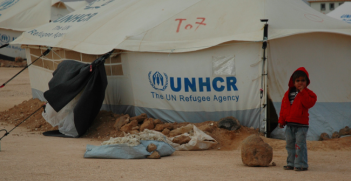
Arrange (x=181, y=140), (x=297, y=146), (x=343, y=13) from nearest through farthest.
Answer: (x=297, y=146), (x=181, y=140), (x=343, y=13)

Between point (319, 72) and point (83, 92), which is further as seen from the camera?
point (83, 92)

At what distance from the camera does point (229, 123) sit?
21.8 ft

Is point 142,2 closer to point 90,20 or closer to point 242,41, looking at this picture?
point 90,20

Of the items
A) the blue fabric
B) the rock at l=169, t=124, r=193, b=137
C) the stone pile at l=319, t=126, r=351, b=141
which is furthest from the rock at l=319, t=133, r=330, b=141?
the blue fabric

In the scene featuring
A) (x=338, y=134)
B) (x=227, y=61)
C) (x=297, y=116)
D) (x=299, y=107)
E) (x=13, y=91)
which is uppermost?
(x=227, y=61)

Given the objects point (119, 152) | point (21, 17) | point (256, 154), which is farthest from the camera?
point (21, 17)

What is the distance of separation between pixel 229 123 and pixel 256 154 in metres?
1.86

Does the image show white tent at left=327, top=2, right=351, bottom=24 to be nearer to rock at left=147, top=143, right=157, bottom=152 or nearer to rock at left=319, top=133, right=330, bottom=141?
rock at left=319, top=133, right=330, bottom=141

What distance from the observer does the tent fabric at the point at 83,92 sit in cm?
708

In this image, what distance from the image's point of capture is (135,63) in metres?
7.37

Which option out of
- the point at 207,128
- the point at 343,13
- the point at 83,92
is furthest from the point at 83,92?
the point at 343,13

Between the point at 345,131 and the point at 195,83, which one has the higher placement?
the point at 195,83

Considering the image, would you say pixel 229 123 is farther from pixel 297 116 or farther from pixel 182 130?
pixel 297 116

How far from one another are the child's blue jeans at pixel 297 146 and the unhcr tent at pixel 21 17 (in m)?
17.8
